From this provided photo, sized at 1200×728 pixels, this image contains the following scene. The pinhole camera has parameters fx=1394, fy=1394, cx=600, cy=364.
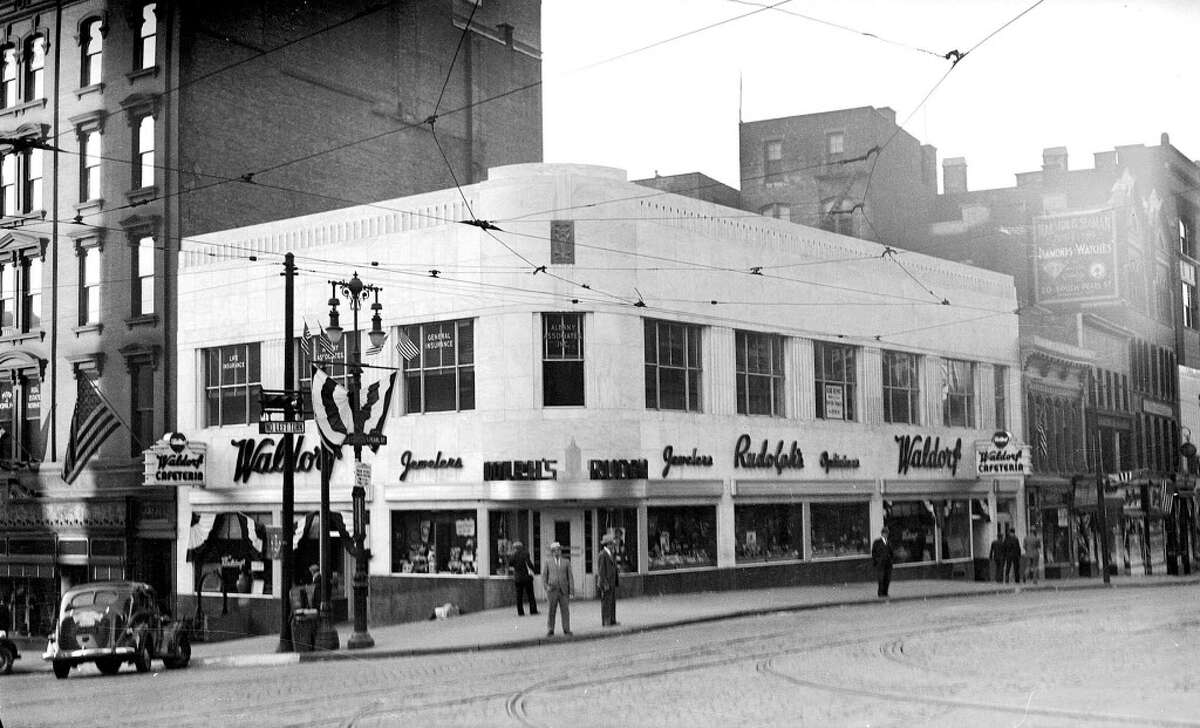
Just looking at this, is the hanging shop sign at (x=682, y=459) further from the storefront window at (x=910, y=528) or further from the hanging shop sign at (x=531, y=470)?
the storefront window at (x=910, y=528)

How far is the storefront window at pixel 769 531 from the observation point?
3709 cm

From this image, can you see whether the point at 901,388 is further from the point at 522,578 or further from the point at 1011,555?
the point at 522,578

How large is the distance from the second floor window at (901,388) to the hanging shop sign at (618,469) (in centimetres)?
1179

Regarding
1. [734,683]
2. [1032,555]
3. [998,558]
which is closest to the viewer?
[734,683]

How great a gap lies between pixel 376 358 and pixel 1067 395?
29111mm

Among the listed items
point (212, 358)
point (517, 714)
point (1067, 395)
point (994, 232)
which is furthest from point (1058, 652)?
point (994, 232)

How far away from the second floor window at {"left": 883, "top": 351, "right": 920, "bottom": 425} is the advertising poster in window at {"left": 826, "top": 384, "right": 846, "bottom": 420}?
2234 mm

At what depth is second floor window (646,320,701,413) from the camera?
35031mm

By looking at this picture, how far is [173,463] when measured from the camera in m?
38.6

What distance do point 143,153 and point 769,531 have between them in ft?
70.7

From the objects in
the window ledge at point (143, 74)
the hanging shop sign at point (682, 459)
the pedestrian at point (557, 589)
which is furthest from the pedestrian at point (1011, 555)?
the window ledge at point (143, 74)

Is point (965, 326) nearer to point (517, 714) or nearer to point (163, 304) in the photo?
point (163, 304)

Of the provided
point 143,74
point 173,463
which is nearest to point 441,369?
point 173,463

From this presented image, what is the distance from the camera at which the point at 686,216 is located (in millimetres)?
35938
